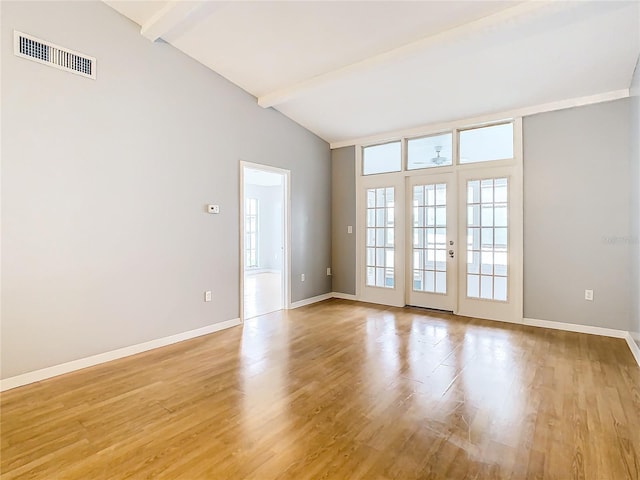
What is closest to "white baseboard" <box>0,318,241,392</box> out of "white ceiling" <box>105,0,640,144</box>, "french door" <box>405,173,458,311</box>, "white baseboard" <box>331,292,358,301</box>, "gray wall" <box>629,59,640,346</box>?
"white baseboard" <box>331,292,358,301</box>

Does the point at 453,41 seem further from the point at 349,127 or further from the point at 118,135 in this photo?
the point at 118,135

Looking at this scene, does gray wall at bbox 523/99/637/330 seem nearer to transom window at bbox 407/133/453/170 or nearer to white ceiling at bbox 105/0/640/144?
white ceiling at bbox 105/0/640/144

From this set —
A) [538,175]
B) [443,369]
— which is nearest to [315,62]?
[538,175]

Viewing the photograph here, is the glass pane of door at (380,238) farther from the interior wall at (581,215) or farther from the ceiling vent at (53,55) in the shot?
the ceiling vent at (53,55)

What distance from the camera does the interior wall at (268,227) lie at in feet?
34.6

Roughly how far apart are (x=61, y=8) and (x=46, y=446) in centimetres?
350

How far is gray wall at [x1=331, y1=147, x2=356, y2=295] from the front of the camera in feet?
20.2

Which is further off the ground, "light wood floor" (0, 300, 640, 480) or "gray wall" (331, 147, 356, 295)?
"gray wall" (331, 147, 356, 295)

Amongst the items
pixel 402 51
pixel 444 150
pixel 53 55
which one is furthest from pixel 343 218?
pixel 53 55

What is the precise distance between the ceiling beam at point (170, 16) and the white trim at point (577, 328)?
204 inches

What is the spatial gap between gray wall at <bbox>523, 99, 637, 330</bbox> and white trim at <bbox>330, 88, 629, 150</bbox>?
8cm

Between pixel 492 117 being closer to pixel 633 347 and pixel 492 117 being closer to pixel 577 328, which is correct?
pixel 577 328

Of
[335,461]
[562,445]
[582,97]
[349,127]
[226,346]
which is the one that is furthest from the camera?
[349,127]

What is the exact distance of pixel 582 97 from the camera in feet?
13.3
